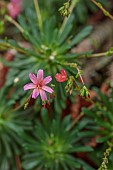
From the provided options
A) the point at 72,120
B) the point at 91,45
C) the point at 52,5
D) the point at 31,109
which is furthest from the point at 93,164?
the point at 52,5

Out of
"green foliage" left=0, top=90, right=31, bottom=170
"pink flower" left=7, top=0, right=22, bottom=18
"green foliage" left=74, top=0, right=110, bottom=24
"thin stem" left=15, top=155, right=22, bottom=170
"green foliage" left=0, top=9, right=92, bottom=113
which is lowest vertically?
"thin stem" left=15, top=155, right=22, bottom=170

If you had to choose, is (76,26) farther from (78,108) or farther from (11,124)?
(11,124)

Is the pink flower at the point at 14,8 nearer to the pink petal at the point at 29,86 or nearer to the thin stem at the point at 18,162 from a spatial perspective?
the thin stem at the point at 18,162

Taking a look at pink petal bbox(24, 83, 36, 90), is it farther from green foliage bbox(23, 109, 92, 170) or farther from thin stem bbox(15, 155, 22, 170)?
thin stem bbox(15, 155, 22, 170)

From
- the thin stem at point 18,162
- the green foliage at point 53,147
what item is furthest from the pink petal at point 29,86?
the thin stem at point 18,162

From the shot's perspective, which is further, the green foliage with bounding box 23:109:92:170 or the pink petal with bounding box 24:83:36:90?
the green foliage with bounding box 23:109:92:170

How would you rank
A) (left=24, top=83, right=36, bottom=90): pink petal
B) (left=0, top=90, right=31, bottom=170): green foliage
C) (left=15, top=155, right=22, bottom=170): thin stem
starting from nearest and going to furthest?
(left=24, top=83, right=36, bottom=90): pink petal → (left=0, top=90, right=31, bottom=170): green foliage → (left=15, top=155, right=22, bottom=170): thin stem

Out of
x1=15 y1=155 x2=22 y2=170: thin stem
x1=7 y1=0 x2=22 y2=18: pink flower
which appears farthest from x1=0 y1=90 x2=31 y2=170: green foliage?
x1=7 y1=0 x2=22 y2=18: pink flower

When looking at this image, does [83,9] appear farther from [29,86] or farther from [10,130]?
Answer: [29,86]

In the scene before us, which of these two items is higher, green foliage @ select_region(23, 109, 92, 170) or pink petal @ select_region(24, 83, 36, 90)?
pink petal @ select_region(24, 83, 36, 90)

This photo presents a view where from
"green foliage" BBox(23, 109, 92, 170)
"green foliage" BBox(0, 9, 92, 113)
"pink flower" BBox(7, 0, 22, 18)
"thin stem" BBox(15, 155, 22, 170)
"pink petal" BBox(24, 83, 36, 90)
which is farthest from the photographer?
"pink flower" BBox(7, 0, 22, 18)
